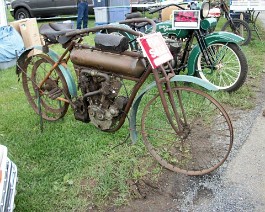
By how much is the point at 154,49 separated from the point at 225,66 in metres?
2.63

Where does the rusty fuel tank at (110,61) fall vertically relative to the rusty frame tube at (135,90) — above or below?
above

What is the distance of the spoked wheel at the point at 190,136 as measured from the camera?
10.6 feet

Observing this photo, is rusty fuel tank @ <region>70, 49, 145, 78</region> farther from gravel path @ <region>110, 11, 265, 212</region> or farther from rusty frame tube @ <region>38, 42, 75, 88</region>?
gravel path @ <region>110, 11, 265, 212</region>

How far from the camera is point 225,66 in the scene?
5.19m

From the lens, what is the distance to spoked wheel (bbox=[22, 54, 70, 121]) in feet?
12.8

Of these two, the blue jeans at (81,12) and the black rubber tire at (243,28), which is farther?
the blue jeans at (81,12)

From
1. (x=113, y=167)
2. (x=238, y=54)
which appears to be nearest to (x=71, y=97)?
(x=113, y=167)

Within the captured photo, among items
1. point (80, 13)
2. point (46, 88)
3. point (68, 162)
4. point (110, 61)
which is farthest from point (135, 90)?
point (80, 13)

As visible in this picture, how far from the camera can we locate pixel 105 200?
9.70 ft

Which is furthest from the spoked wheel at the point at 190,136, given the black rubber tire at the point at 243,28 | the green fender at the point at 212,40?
the black rubber tire at the point at 243,28

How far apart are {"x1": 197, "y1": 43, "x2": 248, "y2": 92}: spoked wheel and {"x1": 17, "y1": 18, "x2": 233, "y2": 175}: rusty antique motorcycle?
1.02m

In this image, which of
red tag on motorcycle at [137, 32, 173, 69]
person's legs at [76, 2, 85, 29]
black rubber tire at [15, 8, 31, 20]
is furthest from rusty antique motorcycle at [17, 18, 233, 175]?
black rubber tire at [15, 8, 31, 20]

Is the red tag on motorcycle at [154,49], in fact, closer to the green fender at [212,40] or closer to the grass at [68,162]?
the grass at [68,162]

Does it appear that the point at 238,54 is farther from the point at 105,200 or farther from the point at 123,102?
the point at 105,200
